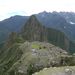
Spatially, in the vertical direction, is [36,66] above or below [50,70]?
below

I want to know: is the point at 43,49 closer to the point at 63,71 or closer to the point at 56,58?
the point at 56,58

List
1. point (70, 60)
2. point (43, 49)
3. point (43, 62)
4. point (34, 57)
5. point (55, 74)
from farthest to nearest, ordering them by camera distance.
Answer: point (43, 49) → point (34, 57) → point (43, 62) → point (70, 60) → point (55, 74)

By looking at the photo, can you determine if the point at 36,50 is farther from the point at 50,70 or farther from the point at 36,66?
the point at 50,70

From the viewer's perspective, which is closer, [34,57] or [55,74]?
[55,74]

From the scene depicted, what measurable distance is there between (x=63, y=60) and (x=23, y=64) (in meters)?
7.96

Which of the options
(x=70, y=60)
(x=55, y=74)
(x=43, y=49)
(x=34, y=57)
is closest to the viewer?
(x=55, y=74)

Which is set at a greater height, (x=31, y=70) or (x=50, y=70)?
(x=50, y=70)

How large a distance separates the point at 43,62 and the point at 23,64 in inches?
183

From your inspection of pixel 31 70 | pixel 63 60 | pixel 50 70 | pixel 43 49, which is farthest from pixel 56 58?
pixel 50 70

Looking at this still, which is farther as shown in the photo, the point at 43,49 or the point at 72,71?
the point at 43,49

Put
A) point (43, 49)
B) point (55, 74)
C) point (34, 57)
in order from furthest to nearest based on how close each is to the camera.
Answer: point (43, 49) → point (34, 57) → point (55, 74)

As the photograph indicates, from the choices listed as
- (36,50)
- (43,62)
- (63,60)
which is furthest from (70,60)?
(36,50)

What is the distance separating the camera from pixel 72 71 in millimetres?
27375

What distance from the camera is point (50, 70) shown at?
91.6 ft
